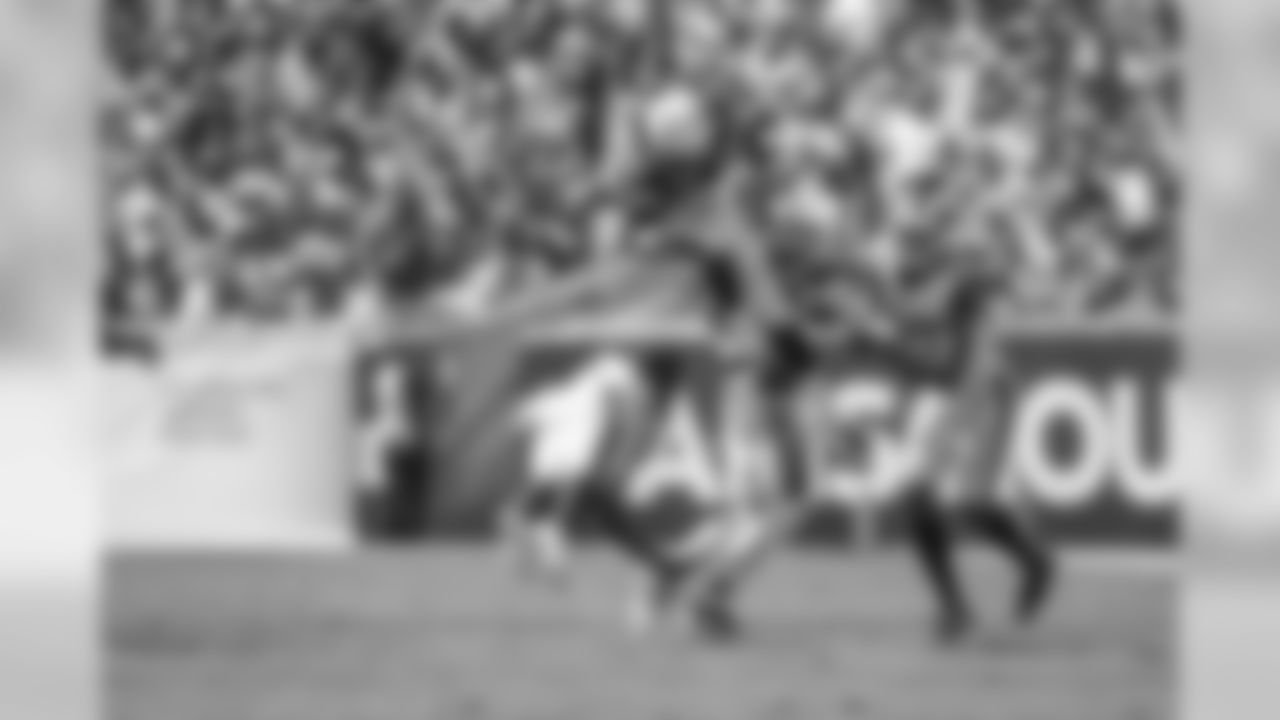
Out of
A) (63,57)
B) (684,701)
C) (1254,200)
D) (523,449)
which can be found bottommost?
(684,701)

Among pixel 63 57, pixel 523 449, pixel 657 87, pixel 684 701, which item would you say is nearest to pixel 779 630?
pixel 684 701

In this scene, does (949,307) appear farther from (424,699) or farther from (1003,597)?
(424,699)

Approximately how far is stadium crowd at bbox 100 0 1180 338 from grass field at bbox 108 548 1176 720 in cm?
49

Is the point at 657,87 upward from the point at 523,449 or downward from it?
upward

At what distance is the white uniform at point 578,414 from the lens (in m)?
5.40

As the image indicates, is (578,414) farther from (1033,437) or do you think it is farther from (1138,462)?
(1138,462)

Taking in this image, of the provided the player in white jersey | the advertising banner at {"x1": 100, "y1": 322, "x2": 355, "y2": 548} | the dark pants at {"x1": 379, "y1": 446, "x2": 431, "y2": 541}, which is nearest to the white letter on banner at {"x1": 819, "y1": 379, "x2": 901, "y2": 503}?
the player in white jersey

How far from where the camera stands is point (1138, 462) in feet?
17.5

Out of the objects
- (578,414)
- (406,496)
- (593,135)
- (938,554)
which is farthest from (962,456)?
(406,496)

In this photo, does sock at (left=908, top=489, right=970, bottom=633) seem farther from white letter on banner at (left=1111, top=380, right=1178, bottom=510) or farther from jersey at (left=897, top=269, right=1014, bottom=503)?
white letter on banner at (left=1111, top=380, right=1178, bottom=510)

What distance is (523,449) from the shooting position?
214 inches

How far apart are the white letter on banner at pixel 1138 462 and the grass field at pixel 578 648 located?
121 millimetres

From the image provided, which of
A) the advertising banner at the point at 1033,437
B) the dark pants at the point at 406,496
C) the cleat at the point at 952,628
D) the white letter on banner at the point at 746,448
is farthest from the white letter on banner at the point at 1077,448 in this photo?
the dark pants at the point at 406,496

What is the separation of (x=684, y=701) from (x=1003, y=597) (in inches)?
22.9
